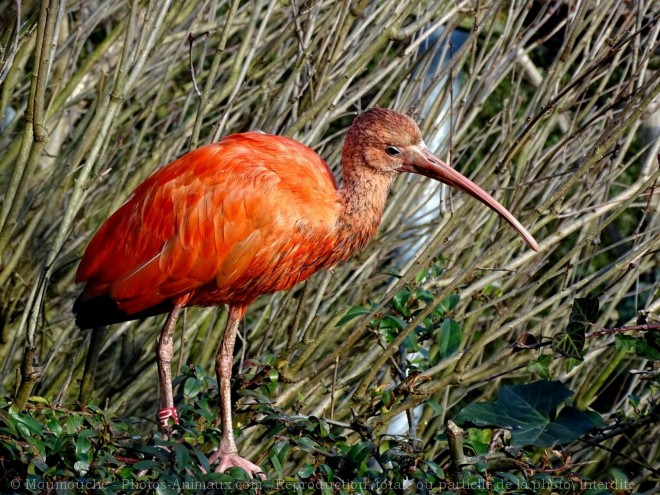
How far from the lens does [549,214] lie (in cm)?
396

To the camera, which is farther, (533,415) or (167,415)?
(167,415)

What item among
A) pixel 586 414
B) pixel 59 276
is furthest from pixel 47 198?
pixel 586 414

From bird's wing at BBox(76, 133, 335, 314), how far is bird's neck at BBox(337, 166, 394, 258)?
8 centimetres

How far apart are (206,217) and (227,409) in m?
0.74

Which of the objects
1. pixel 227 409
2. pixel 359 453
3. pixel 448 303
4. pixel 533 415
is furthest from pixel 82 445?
pixel 448 303

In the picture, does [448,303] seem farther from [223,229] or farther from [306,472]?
[306,472]

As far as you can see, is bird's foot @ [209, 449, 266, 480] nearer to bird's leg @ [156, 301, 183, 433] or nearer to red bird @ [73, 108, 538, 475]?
red bird @ [73, 108, 538, 475]

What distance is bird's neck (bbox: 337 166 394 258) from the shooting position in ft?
13.0

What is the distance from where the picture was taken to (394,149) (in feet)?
12.8

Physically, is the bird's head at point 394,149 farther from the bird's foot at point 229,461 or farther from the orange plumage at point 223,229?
the bird's foot at point 229,461

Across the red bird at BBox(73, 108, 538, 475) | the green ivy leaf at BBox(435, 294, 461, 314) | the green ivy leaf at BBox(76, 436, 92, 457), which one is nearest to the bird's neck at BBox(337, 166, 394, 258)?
the red bird at BBox(73, 108, 538, 475)

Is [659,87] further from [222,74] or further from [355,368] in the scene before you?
[222,74]

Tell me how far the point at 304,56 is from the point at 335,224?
2.24 ft

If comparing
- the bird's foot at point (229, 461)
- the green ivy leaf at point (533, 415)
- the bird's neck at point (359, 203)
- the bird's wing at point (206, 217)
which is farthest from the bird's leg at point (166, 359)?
the green ivy leaf at point (533, 415)
